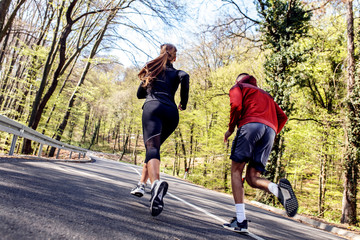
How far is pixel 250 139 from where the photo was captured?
312cm

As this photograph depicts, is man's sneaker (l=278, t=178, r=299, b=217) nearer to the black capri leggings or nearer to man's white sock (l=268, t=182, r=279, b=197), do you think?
man's white sock (l=268, t=182, r=279, b=197)

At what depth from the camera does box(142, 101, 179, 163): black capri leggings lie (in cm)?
306

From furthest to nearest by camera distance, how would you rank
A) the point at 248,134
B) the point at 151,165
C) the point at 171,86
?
the point at 171,86
the point at 248,134
the point at 151,165

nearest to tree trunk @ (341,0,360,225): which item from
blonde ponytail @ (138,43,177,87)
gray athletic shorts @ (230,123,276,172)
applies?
gray athletic shorts @ (230,123,276,172)

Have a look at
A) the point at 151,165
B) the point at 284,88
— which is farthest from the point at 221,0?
the point at 151,165

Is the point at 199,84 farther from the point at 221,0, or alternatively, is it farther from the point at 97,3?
the point at 97,3

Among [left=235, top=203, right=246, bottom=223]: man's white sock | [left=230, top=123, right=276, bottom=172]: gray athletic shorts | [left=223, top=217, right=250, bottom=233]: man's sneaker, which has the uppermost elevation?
[left=230, top=123, right=276, bottom=172]: gray athletic shorts

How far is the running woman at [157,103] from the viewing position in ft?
10.0

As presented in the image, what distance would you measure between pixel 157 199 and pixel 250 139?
4.40 ft

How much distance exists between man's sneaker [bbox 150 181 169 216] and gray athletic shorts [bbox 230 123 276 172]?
3.32 feet

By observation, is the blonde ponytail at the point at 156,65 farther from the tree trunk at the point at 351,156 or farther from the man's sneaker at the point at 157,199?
the tree trunk at the point at 351,156

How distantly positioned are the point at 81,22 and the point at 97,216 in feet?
50.5

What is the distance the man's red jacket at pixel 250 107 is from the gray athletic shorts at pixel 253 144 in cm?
9

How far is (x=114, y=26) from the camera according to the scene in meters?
14.9
